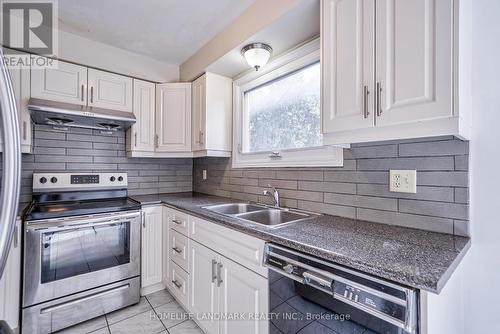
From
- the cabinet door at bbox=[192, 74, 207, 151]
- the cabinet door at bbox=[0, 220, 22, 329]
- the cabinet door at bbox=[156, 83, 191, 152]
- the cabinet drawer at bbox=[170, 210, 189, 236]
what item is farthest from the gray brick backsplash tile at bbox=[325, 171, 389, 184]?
the cabinet door at bbox=[0, 220, 22, 329]

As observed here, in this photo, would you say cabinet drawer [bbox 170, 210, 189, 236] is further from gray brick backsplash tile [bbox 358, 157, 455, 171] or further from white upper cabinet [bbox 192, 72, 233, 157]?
gray brick backsplash tile [bbox 358, 157, 455, 171]

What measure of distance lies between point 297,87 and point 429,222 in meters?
1.27

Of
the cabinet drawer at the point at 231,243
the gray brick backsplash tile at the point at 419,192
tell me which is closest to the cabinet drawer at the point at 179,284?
the cabinet drawer at the point at 231,243

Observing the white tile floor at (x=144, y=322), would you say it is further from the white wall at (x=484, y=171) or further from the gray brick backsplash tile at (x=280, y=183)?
the white wall at (x=484, y=171)

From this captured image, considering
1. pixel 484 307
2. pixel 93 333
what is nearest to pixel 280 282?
pixel 484 307

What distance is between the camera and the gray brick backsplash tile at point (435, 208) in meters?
1.06

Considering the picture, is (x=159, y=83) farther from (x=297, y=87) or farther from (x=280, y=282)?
(x=280, y=282)

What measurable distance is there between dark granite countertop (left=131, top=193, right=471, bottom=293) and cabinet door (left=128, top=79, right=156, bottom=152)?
4.89ft

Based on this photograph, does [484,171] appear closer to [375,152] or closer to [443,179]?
[443,179]

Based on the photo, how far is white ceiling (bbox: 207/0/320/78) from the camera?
143cm

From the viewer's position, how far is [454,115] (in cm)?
87

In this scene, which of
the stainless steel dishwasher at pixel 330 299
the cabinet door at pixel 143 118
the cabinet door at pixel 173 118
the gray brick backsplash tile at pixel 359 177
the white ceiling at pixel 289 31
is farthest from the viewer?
the cabinet door at pixel 173 118

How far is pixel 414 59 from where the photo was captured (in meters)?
0.95

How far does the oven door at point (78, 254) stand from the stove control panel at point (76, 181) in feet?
1.91
